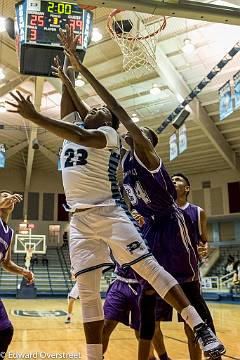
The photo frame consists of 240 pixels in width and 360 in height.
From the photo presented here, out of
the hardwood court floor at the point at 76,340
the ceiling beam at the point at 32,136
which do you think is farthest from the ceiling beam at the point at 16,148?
the hardwood court floor at the point at 76,340

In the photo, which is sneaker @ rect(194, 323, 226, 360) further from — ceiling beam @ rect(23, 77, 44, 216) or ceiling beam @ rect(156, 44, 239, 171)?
ceiling beam @ rect(23, 77, 44, 216)

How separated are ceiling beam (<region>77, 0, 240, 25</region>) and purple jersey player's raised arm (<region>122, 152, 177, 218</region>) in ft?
5.18

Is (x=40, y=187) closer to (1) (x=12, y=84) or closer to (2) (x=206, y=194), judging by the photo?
(2) (x=206, y=194)

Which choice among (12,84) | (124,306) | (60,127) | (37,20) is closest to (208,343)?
(60,127)

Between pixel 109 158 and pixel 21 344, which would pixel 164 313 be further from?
pixel 21 344

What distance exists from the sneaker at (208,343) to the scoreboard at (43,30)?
4.28m

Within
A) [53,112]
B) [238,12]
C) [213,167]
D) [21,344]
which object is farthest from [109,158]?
[213,167]

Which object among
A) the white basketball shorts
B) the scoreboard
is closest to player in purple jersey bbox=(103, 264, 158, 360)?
the white basketball shorts

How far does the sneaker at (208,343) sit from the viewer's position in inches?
86.2

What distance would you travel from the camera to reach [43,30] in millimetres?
6078

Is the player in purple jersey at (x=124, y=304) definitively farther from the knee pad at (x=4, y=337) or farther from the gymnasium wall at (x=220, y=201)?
the gymnasium wall at (x=220, y=201)

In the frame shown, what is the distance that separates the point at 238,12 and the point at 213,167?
2148cm

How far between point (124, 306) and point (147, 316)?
110cm

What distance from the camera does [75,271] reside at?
272cm
